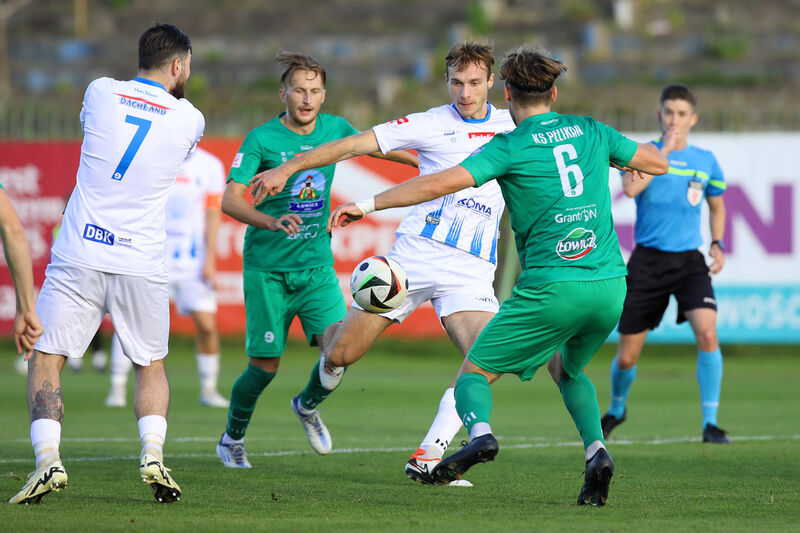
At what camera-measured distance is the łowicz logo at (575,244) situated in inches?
224

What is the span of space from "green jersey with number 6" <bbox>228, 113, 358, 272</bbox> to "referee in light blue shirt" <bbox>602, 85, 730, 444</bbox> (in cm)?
288

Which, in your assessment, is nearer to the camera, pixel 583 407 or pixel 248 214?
pixel 583 407

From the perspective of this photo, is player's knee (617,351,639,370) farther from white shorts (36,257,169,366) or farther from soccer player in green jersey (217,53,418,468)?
white shorts (36,257,169,366)

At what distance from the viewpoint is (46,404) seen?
5949 mm

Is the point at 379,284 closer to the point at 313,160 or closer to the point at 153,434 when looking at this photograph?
the point at 313,160

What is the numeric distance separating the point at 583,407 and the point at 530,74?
173 cm

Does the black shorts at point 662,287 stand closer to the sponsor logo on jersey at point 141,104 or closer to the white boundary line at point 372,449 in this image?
the white boundary line at point 372,449

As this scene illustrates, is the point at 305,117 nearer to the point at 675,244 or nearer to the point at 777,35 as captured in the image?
the point at 675,244

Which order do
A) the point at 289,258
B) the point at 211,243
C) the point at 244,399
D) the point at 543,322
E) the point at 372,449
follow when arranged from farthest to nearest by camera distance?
the point at 211,243
the point at 372,449
the point at 289,258
the point at 244,399
the point at 543,322

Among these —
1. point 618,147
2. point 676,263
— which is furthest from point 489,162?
point 676,263

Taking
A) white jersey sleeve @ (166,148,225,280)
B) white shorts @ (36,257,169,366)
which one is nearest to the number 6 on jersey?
white shorts @ (36,257,169,366)

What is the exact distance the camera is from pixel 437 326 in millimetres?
16781

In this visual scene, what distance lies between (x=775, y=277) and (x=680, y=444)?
7.80m

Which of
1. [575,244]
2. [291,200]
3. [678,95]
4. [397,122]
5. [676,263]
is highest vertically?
[678,95]
